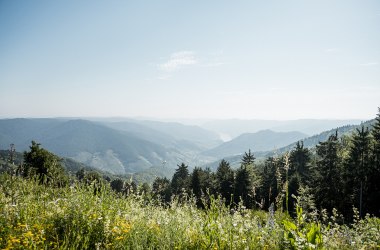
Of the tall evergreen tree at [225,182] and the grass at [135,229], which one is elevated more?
the grass at [135,229]

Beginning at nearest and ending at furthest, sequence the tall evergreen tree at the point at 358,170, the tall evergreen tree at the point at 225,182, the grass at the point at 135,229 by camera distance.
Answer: the grass at the point at 135,229
the tall evergreen tree at the point at 358,170
the tall evergreen tree at the point at 225,182

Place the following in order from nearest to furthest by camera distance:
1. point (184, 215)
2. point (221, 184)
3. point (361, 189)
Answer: point (184, 215)
point (361, 189)
point (221, 184)

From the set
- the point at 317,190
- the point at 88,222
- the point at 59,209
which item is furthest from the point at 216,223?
the point at 317,190

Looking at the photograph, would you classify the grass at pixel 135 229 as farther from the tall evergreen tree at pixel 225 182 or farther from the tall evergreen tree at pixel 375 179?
the tall evergreen tree at pixel 225 182

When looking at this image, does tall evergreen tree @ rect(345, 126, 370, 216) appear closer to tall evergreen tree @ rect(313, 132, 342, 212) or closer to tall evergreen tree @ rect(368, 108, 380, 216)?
tall evergreen tree @ rect(368, 108, 380, 216)

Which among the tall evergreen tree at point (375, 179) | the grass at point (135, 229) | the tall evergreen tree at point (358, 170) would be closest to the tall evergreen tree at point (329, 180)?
the tall evergreen tree at point (358, 170)

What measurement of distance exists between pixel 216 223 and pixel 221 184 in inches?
2501

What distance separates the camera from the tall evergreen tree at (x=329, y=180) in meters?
48.4

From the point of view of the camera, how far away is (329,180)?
50.2 m

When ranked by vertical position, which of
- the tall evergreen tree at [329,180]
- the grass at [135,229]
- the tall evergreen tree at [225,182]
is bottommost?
the tall evergreen tree at [225,182]

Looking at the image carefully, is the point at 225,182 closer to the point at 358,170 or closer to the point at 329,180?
the point at 329,180

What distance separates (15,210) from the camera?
17.8 ft

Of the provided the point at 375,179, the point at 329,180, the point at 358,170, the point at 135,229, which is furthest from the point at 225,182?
the point at 135,229

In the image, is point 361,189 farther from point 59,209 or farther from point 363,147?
point 59,209
